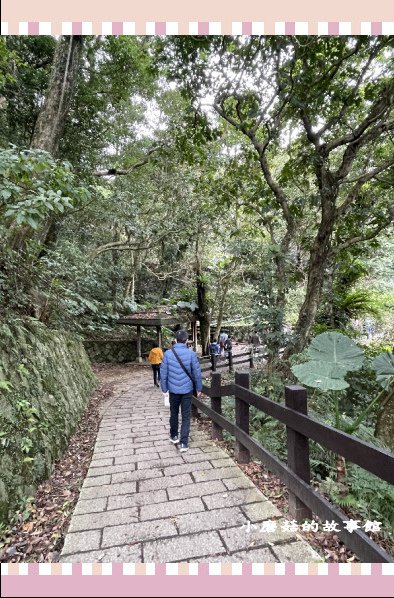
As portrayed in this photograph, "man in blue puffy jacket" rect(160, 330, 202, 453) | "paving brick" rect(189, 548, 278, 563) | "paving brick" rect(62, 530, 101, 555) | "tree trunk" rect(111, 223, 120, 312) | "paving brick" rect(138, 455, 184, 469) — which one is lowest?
"paving brick" rect(138, 455, 184, 469)

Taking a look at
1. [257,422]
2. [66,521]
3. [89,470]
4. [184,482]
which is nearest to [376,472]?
[184,482]

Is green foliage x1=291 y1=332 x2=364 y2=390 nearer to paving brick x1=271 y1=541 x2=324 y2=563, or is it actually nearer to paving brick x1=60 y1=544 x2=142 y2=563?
paving brick x1=271 y1=541 x2=324 y2=563

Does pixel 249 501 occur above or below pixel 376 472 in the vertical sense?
below

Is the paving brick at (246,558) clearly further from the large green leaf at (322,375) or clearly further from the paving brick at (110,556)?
the large green leaf at (322,375)

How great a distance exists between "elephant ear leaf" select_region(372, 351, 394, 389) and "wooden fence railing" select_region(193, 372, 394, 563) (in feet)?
4.78

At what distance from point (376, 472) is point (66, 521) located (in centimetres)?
251

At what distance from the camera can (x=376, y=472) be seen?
1.85 meters

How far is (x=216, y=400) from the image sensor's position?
180 inches

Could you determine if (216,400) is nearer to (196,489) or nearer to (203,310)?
(196,489)

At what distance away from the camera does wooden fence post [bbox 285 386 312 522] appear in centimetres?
257

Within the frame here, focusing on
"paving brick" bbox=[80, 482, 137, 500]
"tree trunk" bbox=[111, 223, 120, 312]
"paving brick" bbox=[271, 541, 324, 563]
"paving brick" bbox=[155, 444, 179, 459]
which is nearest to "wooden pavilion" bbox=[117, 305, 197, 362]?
"tree trunk" bbox=[111, 223, 120, 312]

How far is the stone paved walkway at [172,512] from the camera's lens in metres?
2.26

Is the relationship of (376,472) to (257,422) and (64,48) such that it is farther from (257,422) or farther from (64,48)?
(64,48)

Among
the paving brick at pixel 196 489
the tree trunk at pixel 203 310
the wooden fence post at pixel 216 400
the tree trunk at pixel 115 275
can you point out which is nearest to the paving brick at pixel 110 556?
the paving brick at pixel 196 489
